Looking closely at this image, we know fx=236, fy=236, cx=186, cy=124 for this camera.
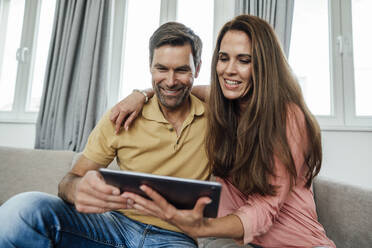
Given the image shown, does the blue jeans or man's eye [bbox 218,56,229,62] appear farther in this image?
man's eye [bbox 218,56,229,62]

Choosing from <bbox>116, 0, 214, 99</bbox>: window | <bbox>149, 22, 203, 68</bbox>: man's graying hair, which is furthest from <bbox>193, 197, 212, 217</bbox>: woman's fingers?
<bbox>116, 0, 214, 99</bbox>: window

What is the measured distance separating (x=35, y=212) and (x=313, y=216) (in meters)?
0.95

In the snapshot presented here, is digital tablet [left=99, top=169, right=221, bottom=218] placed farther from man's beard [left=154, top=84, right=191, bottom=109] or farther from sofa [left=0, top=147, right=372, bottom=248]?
sofa [left=0, top=147, right=372, bottom=248]

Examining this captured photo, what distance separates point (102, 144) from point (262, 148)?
25.4 inches

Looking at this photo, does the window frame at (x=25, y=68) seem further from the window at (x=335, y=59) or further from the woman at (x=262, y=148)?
the window at (x=335, y=59)

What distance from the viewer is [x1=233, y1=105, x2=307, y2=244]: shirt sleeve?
2.45 ft

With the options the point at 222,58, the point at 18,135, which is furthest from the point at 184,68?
the point at 18,135

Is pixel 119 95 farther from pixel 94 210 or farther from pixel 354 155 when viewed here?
pixel 354 155

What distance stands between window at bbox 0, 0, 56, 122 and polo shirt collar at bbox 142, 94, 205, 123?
5.94ft

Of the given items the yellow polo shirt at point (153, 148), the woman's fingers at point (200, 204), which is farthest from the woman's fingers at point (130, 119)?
the woman's fingers at point (200, 204)

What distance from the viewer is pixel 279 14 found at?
1.78 m

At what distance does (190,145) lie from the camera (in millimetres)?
1015

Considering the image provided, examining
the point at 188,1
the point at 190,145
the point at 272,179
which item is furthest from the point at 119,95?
the point at 272,179

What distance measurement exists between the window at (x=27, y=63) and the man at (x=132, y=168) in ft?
6.00
